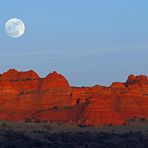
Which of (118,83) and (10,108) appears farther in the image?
(118,83)

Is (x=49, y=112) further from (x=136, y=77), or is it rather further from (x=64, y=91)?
(x=136, y=77)

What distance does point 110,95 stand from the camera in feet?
396

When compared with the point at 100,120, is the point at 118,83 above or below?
above

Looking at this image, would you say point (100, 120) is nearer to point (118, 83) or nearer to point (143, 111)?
point (143, 111)

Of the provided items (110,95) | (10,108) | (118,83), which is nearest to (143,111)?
(110,95)

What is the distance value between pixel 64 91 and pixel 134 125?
20588 millimetres

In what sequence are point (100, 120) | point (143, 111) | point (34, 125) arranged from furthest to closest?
point (143, 111) → point (100, 120) → point (34, 125)

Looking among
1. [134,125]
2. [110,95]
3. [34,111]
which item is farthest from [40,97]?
[134,125]

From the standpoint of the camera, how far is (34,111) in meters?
118

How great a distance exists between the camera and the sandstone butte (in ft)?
355

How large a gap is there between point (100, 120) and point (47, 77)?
2293cm

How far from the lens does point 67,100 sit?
122 m

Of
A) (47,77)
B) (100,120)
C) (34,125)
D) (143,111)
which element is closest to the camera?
(34,125)

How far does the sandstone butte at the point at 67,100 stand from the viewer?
355 ft
